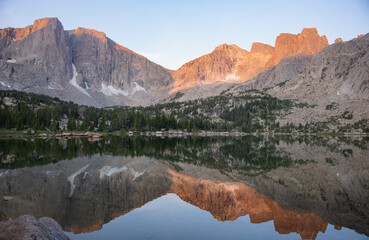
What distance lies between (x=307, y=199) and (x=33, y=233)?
56.8ft

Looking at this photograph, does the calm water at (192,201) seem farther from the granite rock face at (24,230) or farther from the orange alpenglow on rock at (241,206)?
the granite rock face at (24,230)

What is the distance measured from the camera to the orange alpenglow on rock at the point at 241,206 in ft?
46.5

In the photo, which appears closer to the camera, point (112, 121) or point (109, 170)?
point (109, 170)

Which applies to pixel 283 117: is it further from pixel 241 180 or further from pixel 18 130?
pixel 241 180

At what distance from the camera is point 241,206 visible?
57.8 ft

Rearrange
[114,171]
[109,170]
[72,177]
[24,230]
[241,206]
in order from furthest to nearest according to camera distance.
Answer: [109,170] → [114,171] → [72,177] → [241,206] → [24,230]

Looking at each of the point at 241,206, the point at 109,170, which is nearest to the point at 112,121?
the point at 109,170

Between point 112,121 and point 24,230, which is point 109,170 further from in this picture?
point 112,121

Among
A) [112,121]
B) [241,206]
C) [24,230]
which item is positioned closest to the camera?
[24,230]

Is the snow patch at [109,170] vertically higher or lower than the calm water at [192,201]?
lower

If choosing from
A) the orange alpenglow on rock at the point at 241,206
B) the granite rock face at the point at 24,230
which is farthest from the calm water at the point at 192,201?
the granite rock face at the point at 24,230

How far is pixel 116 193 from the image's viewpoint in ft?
64.6

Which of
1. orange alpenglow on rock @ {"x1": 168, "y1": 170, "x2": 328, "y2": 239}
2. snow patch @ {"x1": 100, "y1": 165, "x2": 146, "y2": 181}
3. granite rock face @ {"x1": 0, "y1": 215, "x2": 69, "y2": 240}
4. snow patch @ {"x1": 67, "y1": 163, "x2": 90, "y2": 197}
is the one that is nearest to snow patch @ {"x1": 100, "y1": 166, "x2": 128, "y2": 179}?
snow patch @ {"x1": 100, "y1": 165, "x2": 146, "y2": 181}

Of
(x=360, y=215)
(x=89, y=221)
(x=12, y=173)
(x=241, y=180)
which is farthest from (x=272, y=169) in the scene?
(x=12, y=173)
